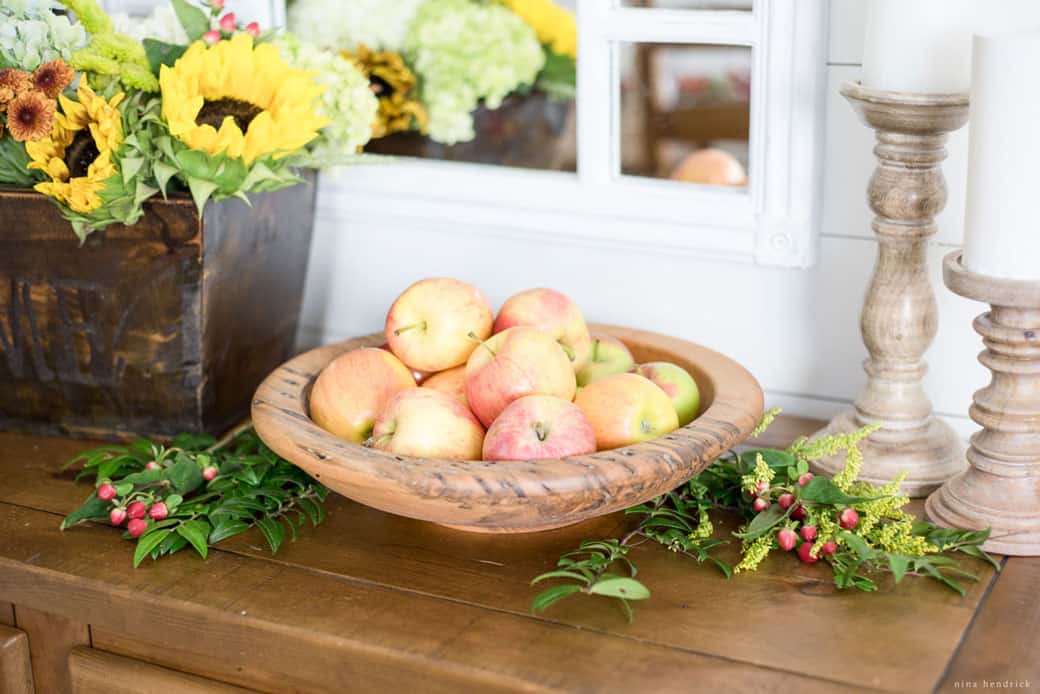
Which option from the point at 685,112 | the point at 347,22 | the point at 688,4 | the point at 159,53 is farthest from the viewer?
the point at 685,112

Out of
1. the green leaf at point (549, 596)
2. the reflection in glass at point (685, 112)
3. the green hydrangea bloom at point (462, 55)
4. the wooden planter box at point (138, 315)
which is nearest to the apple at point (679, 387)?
the green leaf at point (549, 596)

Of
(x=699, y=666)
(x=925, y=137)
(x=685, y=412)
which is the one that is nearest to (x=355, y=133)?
(x=685, y=412)

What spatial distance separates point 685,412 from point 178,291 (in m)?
0.50

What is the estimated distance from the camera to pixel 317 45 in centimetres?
143

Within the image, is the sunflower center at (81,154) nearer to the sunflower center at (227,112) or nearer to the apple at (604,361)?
the sunflower center at (227,112)

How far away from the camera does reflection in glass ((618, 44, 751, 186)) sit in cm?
135

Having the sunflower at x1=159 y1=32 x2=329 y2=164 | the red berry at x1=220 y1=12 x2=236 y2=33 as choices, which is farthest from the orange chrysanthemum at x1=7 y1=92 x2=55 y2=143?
the red berry at x1=220 y1=12 x2=236 y2=33

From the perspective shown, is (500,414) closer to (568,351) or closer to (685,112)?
(568,351)

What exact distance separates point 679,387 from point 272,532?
0.37 metres

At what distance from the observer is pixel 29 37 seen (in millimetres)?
1151

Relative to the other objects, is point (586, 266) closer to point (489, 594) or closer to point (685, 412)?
point (685, 412)

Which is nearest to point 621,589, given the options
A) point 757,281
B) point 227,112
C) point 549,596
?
point 549,596

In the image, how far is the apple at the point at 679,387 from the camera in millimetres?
1040

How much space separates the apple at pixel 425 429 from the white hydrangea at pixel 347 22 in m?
0.62
